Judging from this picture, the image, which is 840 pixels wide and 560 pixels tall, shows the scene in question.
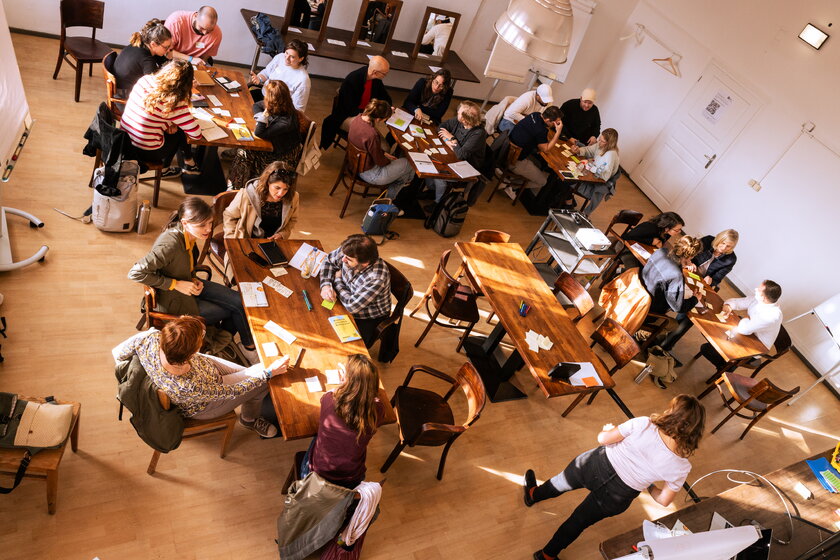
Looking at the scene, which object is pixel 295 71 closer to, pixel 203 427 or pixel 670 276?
pixel 203 427

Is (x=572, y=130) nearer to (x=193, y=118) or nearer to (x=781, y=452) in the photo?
(x=781, y=452)

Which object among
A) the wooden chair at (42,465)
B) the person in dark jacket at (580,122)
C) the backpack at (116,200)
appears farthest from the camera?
the person in dark jacket at (580,122)

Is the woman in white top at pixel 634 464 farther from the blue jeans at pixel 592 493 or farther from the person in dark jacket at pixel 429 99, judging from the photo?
the person in dark jacket at pixel 429 99

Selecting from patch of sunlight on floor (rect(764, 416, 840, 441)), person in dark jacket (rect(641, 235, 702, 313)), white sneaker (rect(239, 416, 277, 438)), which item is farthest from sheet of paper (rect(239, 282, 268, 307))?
patch of sunlight on floor (rect(764, 416, 840, 441))

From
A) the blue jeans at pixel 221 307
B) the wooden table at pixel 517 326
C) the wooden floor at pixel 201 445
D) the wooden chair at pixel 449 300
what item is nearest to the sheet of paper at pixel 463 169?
the wooden floor at pixel 201 445

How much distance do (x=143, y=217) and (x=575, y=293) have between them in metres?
→ 4.29

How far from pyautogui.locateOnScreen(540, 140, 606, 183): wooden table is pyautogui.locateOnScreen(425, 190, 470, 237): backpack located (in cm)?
151

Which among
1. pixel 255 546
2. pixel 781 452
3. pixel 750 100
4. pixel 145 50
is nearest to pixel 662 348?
pixel 781 452

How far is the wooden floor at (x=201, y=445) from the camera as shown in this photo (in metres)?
3.71

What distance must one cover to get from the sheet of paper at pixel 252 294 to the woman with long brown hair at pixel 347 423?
42.1 inches

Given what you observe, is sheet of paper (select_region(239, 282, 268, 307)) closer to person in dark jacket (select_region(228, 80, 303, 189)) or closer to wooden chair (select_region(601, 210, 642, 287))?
person in dark jacket (select_region(228, 80, 303, 189))

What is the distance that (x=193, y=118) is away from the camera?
17.7 ft

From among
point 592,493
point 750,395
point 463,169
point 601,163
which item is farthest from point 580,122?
point 592,493

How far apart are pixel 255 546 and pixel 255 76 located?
5396mm
